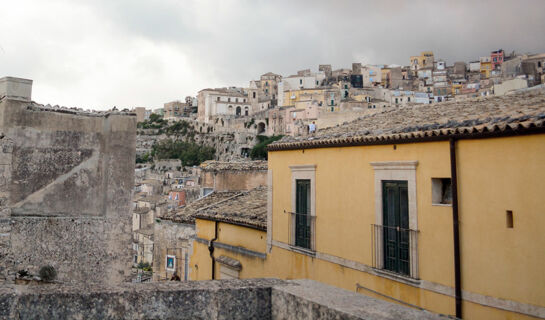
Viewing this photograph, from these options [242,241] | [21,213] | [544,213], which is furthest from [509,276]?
[21,213]

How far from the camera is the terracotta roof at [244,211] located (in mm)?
12752

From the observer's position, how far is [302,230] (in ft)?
35.0

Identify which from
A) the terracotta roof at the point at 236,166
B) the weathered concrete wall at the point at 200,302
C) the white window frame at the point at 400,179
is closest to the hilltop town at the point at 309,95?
the terracotta roof at the point at 236,166

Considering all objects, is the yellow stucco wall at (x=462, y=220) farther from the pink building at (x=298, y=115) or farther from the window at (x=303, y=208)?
the pink building at (x=298, y=115)

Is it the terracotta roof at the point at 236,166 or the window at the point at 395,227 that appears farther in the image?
the terracotta roof at the point at 236,166

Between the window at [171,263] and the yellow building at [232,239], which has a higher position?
the yellow building at [232,239]

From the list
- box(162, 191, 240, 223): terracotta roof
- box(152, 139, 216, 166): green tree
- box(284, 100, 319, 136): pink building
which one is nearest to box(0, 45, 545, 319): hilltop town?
box(162, 191, 240, 223): terracotta roof

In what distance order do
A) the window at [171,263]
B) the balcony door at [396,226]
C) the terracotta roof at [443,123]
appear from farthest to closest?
the window at [171,263] < the balcony door at [396,226] < the terracotta roof at [443,123]

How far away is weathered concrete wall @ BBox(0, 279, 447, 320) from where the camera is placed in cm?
331

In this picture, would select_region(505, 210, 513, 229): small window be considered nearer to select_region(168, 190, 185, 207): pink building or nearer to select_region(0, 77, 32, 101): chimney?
select_region(0, 77, 32, 101): chimney

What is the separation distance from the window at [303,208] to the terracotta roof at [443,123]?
2.13ft

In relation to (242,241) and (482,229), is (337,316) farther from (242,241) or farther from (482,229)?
(242,241)

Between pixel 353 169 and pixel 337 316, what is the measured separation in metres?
6.16

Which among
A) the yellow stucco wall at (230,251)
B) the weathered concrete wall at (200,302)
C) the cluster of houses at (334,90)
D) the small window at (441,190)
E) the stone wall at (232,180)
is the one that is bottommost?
the yellow stucco wall at (230,251)
